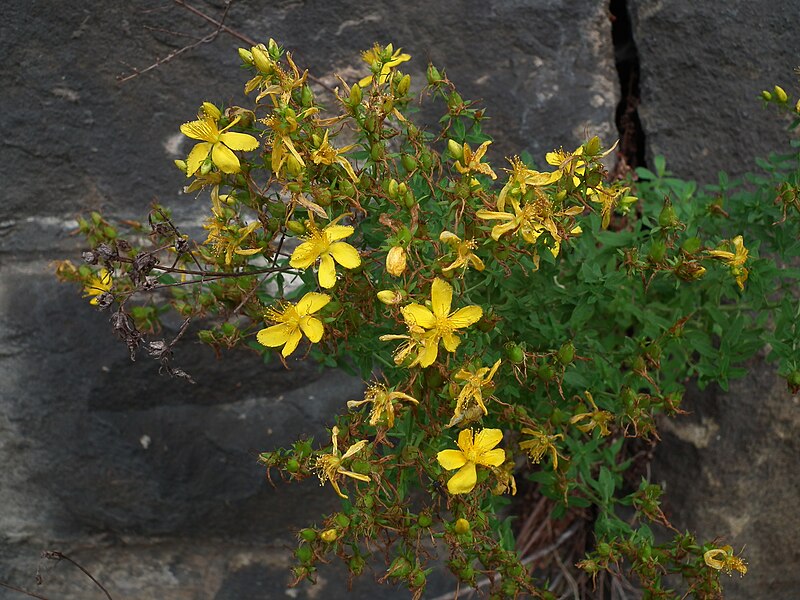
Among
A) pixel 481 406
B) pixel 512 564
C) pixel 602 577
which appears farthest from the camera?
pixel 602 577

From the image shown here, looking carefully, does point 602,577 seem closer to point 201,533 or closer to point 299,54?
point 201,533

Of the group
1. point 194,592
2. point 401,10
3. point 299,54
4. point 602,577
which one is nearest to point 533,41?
point 401,10

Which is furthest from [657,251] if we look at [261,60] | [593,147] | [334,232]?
[261,60]

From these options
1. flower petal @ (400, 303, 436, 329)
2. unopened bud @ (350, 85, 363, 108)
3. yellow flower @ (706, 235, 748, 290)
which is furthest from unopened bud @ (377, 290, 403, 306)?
yellow flower @ (706, 235, 748, 290)

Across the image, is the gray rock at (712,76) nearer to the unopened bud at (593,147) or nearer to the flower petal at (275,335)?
the unopened bud at (593,147)

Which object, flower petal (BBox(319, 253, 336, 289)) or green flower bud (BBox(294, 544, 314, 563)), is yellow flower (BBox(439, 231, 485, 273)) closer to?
flower petal (BBox(319, 253, 336, 289))

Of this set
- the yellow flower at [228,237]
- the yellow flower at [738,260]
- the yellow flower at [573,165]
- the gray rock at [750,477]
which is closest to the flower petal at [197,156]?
the yellow flower at [228,237]
